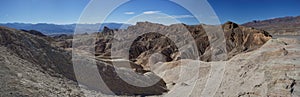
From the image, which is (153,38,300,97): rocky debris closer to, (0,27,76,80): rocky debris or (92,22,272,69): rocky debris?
(0,27,76,80): rocky debris

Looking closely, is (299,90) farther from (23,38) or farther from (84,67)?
(23,38)

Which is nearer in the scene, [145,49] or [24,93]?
[24,93]

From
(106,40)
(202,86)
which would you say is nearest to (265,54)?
(202,86)

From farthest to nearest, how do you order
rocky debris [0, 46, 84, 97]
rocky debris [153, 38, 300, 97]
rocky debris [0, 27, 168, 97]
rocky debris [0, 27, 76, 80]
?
rocky debris [0, 27, 76, 80]
rocky debris [0, 27, 168, 97]
rocky debris [0, 46, 84, 97]
rocky debris [153, 38, 300, 97]

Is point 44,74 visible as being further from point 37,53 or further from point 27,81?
point 37,53

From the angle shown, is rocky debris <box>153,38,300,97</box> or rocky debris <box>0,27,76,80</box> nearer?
rocky debris <box>153,38,300,97</box>

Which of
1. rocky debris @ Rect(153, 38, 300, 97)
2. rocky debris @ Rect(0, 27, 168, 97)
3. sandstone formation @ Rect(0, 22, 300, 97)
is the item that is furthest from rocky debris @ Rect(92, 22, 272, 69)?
rocky debris @ Rect(153, 38, 300, 97)

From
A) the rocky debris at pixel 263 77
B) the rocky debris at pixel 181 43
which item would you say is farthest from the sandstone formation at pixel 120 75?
the rocky debris at pixel 181 43

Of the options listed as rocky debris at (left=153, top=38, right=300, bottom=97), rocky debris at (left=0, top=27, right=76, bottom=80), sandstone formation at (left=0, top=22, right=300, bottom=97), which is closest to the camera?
rocky debris at (left=153, top=38, right=300, bottom=97)

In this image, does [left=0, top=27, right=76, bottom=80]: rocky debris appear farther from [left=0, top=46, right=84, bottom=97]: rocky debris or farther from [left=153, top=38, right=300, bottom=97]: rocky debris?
[left=153, top=38, right=300, bottom=97]: rocky debris

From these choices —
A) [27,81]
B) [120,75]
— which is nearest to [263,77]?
[27,81]

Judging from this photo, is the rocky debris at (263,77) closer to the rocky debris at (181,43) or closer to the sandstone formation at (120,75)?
the sandstone formation at (120,75)
